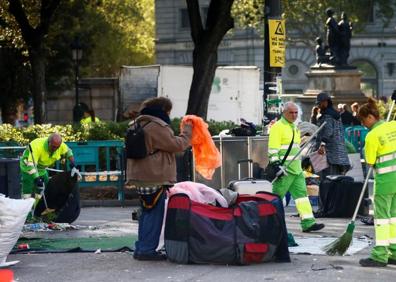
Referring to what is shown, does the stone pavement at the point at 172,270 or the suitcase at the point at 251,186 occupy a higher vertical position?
the suitcase at the point at 251,186

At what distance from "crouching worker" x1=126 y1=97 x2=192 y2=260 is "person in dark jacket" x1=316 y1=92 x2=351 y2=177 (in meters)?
4.69

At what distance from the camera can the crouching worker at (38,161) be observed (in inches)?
580

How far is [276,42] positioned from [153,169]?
240 inches

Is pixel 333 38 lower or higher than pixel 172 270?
higher

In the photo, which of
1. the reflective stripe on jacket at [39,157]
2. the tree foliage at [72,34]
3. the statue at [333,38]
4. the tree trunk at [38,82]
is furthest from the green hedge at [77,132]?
the statue at [333,38]

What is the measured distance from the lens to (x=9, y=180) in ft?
40.6

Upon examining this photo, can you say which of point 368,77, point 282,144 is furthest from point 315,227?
point 368,77

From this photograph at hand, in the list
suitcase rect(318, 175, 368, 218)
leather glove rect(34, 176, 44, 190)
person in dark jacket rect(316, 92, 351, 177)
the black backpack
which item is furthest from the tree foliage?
the black backpack

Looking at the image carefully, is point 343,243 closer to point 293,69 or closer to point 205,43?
point 205,43

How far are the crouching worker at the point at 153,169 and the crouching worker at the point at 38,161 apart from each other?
3.53 meters

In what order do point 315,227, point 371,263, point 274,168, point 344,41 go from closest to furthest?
1. point 371,263
2. point 274,168
3. point 315,227
4. point 344,41

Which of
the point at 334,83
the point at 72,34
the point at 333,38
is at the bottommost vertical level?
the point at 334,83

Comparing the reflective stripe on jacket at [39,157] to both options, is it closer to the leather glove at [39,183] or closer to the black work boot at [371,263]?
the leather glove at [39,183]

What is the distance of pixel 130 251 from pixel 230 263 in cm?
159
